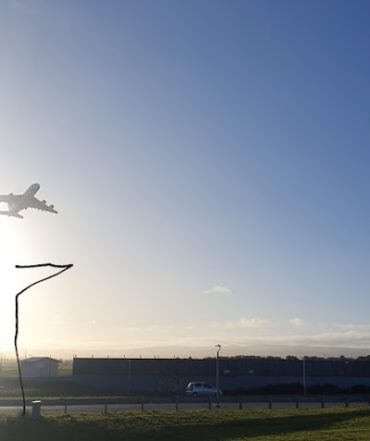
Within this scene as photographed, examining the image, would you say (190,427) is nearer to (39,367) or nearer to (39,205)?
(39,205)

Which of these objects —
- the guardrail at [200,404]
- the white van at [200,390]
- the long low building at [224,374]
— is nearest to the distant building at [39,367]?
the long low building at [224,374]

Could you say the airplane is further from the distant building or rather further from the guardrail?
the distant building

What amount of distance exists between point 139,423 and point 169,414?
350cm

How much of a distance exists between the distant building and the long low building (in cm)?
1285

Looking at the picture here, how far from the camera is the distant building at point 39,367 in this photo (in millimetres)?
91312

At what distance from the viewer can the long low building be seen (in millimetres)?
80000

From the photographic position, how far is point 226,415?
34.5 meters

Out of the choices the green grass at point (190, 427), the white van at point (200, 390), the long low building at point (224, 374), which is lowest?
the green grass at point (190, 427)

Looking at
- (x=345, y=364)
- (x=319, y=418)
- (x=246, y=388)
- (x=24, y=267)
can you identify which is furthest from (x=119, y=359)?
(x=24, y=267)

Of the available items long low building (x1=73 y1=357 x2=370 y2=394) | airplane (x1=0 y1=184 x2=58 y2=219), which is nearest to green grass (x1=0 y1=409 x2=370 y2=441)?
airplane (x1=0 y1=184 x2=58 y2=219)

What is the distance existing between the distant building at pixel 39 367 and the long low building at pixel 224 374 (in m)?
12.8

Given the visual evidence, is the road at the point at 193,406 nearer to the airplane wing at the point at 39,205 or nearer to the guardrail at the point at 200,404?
the guardrail at the point at 200,404

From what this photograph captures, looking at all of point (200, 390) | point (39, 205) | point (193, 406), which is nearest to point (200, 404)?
point (193, 406)

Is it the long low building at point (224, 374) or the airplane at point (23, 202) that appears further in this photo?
the long low building at point (224, 374)
